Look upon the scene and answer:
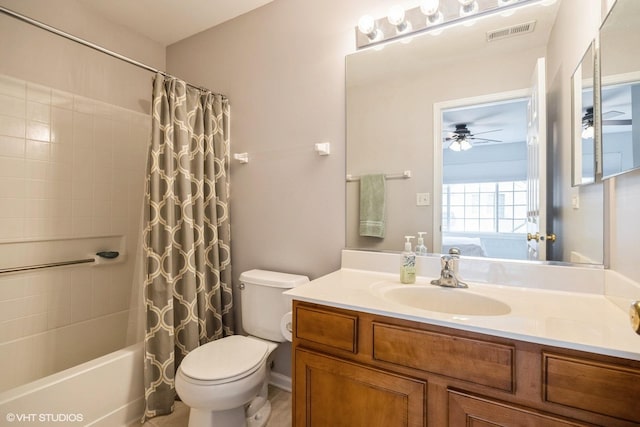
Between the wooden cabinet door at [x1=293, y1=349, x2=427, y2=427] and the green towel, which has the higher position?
the green towel

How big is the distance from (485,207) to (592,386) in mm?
768

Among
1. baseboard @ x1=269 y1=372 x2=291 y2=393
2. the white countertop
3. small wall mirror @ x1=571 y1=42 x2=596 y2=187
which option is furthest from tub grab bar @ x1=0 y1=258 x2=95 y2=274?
small wall mirror @ x1=571 y1=42 x2=596 y2=187

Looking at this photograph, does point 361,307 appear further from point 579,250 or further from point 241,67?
point 241,67

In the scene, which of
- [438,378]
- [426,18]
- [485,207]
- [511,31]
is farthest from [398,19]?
[438,378]

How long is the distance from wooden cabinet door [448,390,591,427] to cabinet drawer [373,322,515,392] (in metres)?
0.05

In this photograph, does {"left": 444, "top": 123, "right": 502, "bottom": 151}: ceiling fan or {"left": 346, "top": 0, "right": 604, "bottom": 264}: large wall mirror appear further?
{"left": 444, "top": 123, "right": 502, "bottom": 151}: ceiling fan

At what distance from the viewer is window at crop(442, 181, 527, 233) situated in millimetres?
1278

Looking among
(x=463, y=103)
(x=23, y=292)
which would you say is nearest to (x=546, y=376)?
(x=463, y=103)

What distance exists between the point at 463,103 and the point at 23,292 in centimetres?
261

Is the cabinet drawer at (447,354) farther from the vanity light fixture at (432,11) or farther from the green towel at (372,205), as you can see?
the vanity light fixture at (432,11)

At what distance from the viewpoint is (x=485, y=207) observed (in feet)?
4.34

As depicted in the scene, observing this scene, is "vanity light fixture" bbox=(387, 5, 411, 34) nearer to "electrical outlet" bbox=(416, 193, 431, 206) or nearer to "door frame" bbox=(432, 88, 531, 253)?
"door frame" bbox=(432, 88, 531, 253)

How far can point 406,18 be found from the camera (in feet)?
4.77

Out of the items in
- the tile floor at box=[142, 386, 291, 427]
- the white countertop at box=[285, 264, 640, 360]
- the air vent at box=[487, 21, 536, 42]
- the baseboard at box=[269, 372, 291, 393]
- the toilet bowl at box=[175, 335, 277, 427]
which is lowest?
the tile floor at box=[142, 386, 291, 427]
